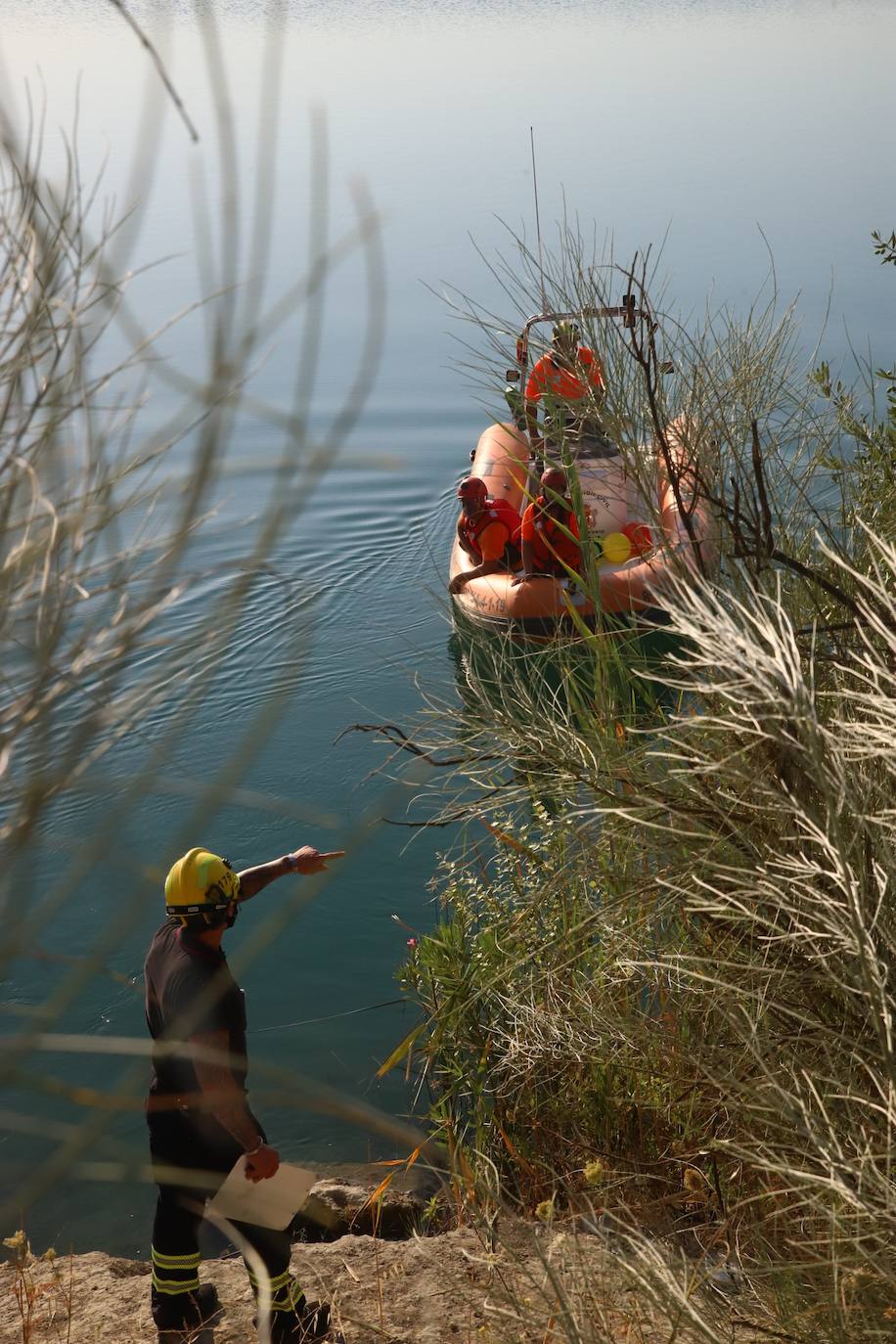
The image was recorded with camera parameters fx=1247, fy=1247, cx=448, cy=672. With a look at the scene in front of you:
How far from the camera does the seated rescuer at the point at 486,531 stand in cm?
880

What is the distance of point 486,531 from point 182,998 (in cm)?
606

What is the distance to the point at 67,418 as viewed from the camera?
1456 mm

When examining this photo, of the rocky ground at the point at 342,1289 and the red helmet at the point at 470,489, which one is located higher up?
the red helmet at the point at 470,489

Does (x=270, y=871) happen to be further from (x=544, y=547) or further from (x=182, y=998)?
(x=544, y=547)

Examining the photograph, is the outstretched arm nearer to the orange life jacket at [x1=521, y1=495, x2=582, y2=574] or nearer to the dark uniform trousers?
the dark uniform trousers

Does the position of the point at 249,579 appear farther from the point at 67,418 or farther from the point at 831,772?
the point at 831,772

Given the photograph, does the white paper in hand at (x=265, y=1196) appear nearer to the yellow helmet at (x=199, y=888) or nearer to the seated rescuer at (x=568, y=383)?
the yellow helmet at (x=199, y=888)

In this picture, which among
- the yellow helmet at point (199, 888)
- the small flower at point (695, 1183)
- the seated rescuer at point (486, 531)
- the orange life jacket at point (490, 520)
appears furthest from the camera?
the orange life jacket at point (490, 520)

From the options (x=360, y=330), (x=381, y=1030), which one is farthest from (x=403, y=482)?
(x=381, y=1030)

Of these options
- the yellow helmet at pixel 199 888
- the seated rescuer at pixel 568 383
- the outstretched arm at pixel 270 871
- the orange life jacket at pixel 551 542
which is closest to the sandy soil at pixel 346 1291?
the yellow helmet at pixel 199 888

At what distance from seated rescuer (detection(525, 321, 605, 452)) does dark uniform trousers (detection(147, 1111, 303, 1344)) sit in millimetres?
2269

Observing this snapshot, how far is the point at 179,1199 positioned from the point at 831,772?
90.9 inches

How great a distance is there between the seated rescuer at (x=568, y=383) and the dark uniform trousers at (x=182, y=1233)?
2.27 metres

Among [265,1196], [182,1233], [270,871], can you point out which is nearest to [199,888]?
[270,871]
